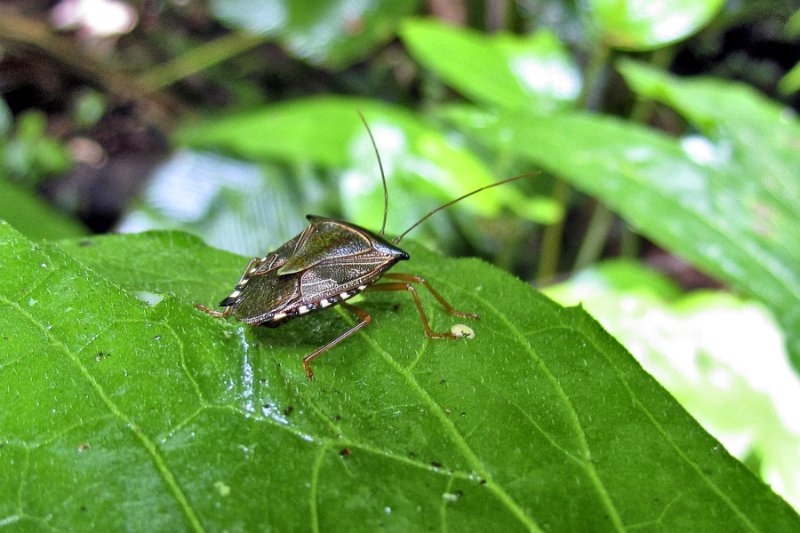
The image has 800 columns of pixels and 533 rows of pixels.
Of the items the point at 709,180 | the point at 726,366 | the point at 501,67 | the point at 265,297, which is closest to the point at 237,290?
the point at 265,297

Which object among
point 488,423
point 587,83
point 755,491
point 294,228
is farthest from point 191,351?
point 294,228

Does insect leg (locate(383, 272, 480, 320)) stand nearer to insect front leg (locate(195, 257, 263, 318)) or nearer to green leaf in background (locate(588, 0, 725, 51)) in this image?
insect front leg (locate(195, 257, 263, 318))

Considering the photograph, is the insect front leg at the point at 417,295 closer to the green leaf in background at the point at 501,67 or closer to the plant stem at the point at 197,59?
the green leaf in background at the point at 501,67

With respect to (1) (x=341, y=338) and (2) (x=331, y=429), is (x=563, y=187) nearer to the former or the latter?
(1) (x=341, y=338)

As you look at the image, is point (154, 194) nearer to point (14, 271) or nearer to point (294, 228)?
point (294, 228)

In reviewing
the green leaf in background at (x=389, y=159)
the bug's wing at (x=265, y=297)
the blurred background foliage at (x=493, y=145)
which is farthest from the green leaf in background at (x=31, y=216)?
the bug's wing at (x=265, y=297)

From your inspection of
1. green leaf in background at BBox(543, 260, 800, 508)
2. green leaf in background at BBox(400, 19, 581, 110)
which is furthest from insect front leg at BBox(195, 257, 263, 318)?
green leaf in background at BBox(400, 19, 581, 110)

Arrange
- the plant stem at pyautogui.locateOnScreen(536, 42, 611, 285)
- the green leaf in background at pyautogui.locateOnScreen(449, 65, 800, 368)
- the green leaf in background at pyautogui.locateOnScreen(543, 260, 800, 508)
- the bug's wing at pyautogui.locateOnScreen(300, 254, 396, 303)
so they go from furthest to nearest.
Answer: the plant stem at pyautogui.locateOnScreen(536, 42, 611, 285) → the green leaf in background at pyautogui.locateOnScreen(543, 260, 800, 508) → the green leaf in background at pyautogui.locateOnScreen(449, 65, 800, 368) → the bug's wing at pyautogui.locateOnScreen(300, 254, 396, 303)
